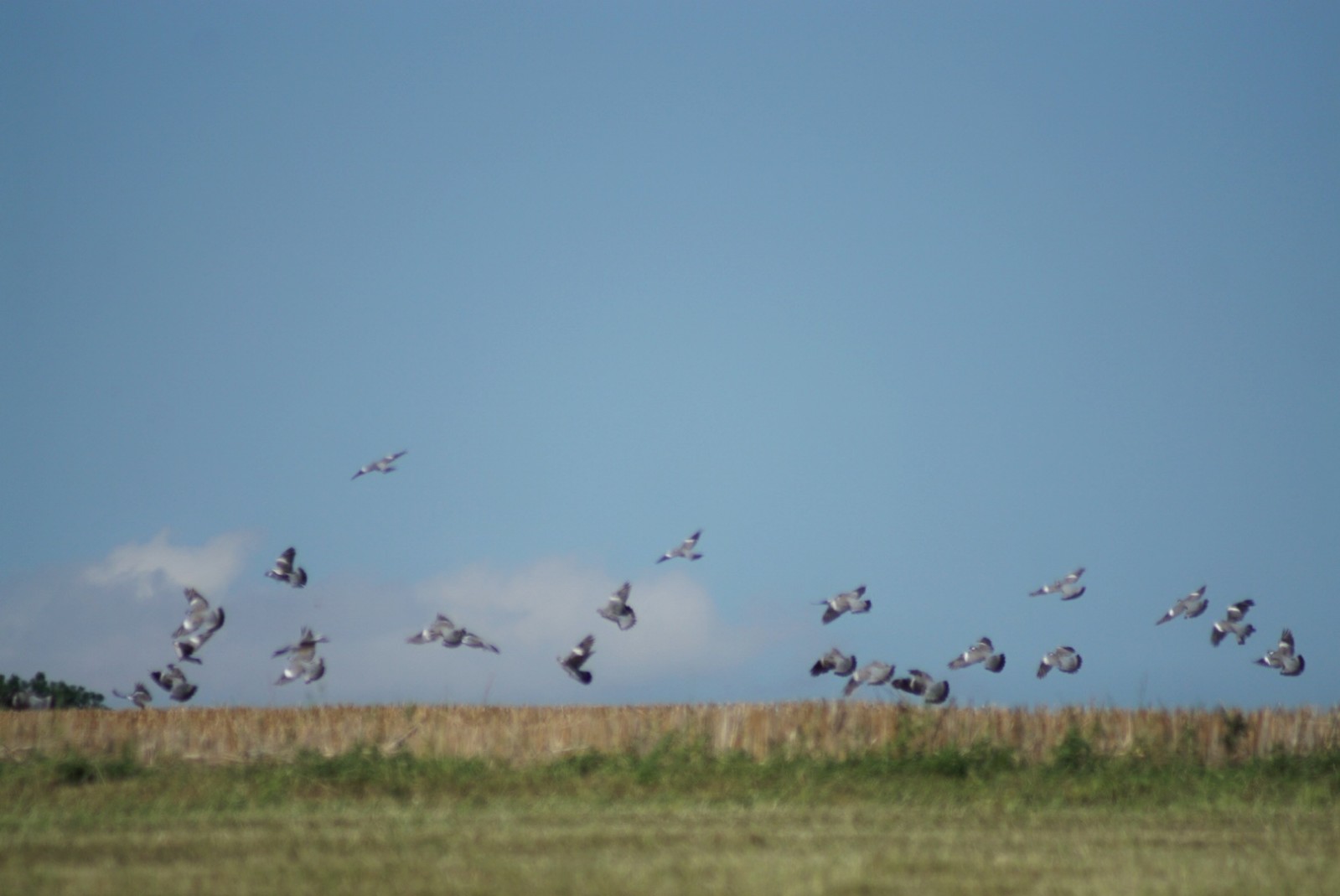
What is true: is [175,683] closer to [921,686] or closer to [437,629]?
[437,629]

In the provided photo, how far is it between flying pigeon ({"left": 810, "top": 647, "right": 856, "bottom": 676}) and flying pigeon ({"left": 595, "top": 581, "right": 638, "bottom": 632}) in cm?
286

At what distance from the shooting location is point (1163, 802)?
1712cm

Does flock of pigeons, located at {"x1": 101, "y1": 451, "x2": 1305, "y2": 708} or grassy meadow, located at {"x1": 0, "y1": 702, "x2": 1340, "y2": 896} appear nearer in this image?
grassy meadow, located at {"x1": 0, "y1": 702, "x2": 1340, "y2": 896}

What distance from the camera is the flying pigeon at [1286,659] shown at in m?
22.6

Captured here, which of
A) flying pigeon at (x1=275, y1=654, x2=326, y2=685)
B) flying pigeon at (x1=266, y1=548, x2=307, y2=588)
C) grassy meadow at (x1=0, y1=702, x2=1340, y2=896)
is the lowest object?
grassy meadow at (x1=0, y1=702, x2=1340, y2=896)

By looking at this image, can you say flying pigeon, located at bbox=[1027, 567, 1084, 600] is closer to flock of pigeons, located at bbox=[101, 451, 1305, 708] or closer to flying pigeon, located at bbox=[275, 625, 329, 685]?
flock of pigeons, located at bbox=[101, 451, 1305, 708]

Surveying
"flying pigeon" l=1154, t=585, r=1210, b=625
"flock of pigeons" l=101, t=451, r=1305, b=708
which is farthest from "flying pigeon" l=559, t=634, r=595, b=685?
"flying pigeon" l=1154, t=585, r=1210, b=625

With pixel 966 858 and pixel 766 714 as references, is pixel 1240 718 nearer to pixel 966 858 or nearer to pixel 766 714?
pixel 766 714

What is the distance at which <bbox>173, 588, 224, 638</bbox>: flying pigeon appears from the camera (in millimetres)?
21281

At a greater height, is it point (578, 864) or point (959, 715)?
point (959, 715)

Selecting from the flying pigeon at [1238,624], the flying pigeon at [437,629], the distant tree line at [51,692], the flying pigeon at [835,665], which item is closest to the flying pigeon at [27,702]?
the distant tree line at [51,692]

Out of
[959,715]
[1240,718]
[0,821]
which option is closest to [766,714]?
[959,715]

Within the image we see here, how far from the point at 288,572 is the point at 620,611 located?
4.99m

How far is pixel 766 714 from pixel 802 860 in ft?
28.7
